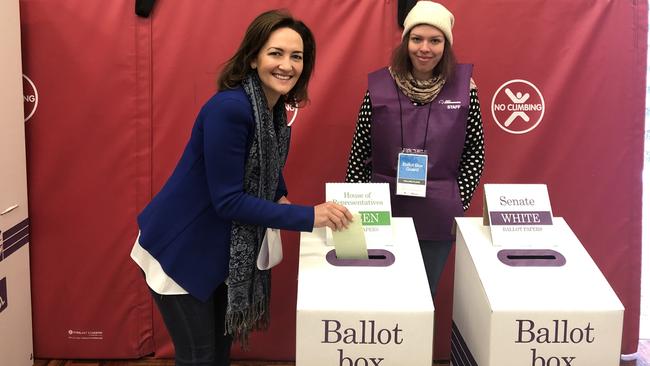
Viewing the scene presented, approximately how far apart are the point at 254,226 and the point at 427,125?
0.71 meters

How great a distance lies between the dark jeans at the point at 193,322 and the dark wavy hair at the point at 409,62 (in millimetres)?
889

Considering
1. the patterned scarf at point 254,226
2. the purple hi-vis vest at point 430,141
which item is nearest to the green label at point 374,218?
the patterned scarf at point 254,226

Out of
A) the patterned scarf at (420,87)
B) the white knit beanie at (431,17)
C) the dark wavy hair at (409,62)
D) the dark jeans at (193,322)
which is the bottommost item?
the dark jeans at (193,322)

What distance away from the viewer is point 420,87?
2.05 metres

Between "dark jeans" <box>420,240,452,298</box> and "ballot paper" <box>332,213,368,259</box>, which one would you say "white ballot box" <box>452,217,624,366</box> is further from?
"dark jeans" <box>420,240,452,298</box>

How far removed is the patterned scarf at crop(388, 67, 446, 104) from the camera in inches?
Result: 80.0

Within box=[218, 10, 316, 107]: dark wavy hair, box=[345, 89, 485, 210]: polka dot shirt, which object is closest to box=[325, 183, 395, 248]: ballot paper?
box=[218, 10, 316, 107]: dark wavy hair

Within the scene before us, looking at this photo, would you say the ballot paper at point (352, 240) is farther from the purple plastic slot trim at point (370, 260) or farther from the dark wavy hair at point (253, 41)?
the dark wavy hair at point (253, 41)

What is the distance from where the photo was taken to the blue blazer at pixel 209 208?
Answer: 4.78 feet

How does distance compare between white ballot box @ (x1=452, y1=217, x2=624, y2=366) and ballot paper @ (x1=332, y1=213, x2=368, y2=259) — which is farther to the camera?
ballot paper @ (x1=332, y1=213, x2=368, y2=259)

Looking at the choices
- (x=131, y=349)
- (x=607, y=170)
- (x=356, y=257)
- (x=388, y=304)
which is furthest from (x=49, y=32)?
(x=607, y=170)

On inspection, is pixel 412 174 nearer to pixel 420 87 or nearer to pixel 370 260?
pixel 420 87

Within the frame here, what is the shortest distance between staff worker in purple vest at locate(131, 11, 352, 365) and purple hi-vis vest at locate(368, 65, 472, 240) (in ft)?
1.51

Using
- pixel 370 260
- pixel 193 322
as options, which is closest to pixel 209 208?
pixel 193 322
